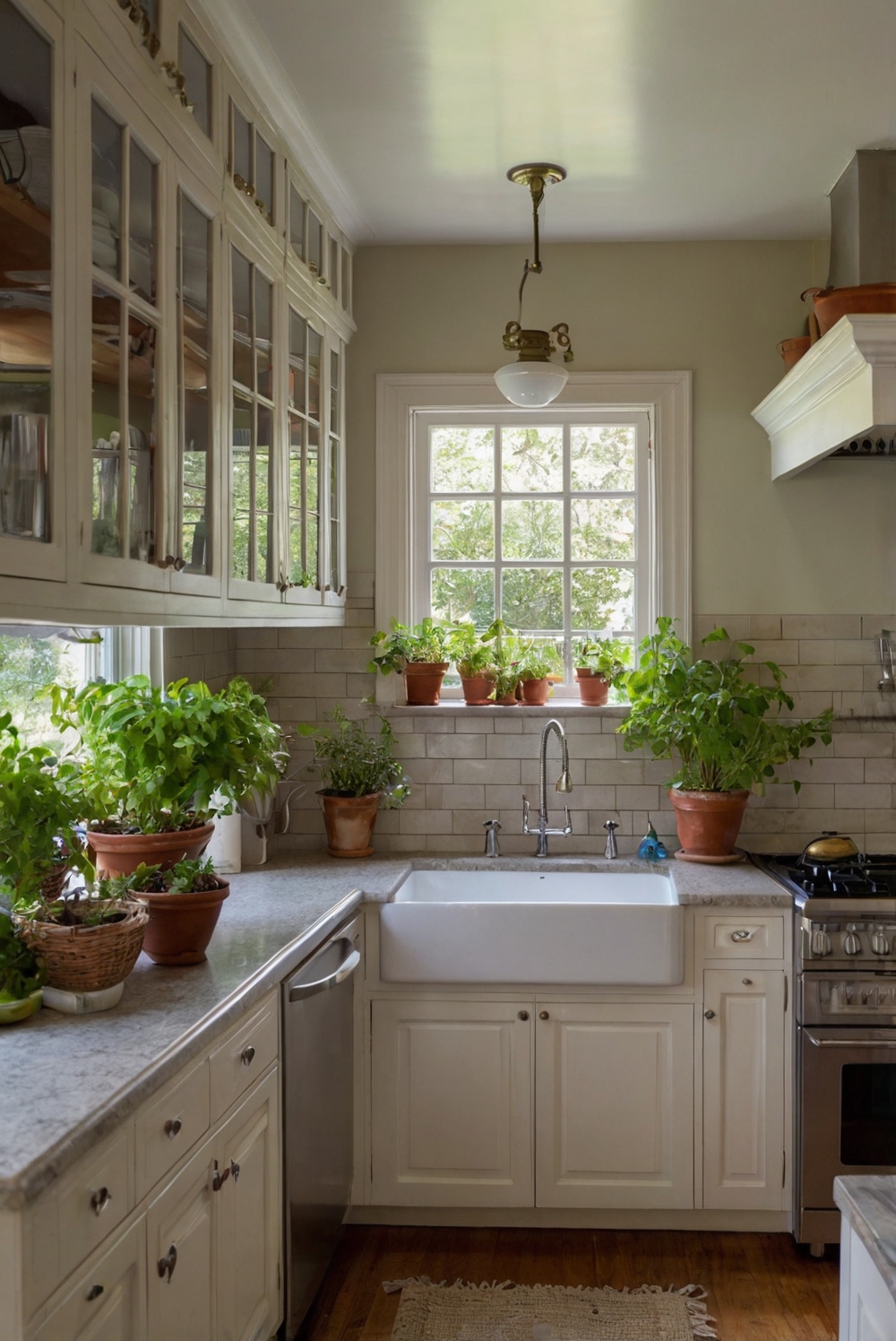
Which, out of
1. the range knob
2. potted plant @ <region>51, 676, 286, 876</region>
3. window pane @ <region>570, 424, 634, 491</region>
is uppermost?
window pane @ <region>570, 424, 634, 491</region>

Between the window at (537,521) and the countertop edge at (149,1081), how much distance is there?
5.18ft

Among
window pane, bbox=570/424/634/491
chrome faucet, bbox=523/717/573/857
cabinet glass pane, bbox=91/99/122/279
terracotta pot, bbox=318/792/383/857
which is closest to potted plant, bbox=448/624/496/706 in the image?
chrome faucet, bbox=523/717/573/857

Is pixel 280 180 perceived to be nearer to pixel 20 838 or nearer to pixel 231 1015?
pixel 20 838

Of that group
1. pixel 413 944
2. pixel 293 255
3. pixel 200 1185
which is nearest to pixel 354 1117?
pixel 413 944

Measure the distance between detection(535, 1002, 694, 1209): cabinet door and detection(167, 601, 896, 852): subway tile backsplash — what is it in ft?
2.27

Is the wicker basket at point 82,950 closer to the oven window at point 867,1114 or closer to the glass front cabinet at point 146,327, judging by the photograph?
the glass front cabinet at point 146,327

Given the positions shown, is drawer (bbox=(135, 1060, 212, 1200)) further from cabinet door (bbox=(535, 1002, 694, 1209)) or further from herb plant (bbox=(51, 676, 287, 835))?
cabinet door (bbox=(535, 1002, 694, 1209))

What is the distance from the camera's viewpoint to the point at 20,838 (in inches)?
71.7

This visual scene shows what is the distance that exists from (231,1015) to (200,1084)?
0.13 meters

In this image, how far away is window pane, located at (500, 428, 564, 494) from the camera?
384 cm

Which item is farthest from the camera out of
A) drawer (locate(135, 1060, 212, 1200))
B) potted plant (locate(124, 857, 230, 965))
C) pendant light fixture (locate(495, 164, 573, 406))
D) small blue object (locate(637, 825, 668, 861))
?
small blue object (locate(637, 825, 668, 861))

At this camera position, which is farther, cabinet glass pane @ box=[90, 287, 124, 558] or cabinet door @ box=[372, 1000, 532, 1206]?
cabinet door @ box=[372, 1000, 532, 1206]

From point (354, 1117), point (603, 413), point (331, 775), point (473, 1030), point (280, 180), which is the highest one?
point (280, 180)

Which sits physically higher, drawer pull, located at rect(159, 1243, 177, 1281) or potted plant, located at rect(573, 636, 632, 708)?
potted plant, located at rect(573, 636, 632, 708)
